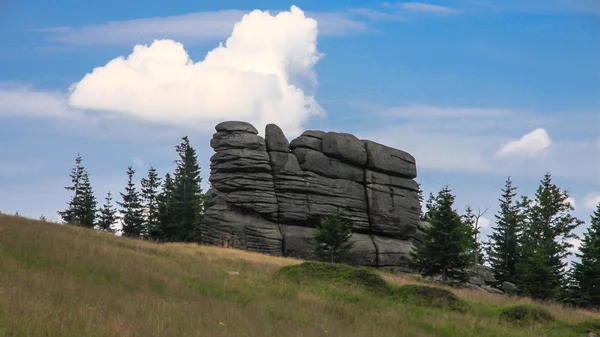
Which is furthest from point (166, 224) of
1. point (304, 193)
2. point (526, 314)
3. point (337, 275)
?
point (526, 314)

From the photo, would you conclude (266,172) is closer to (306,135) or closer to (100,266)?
(306,135)

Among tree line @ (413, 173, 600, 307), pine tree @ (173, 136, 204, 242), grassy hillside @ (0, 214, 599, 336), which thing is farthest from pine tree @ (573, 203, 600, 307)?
pine tree @ (173, 136, 204, 242)

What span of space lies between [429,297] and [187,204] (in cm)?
4472

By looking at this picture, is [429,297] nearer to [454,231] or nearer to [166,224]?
[454,231]

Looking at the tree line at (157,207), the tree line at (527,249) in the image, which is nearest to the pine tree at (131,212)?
the tree line at (157,207)

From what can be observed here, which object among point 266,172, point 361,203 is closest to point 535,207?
point 361,203

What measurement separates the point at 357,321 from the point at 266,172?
3720cm

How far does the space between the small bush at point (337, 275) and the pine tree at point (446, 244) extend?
16.5 m

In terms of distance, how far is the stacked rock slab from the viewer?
50156 millimetres

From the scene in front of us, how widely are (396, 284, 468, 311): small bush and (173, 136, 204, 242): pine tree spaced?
3887 centimetres

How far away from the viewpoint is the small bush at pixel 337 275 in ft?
76.8

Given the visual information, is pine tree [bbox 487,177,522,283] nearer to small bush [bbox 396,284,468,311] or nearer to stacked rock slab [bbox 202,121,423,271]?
stacked rock slab [bbox 202,121,423,271]

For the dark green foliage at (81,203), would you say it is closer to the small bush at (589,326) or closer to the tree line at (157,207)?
the tree line at (157,207)

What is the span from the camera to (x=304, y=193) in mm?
52281
